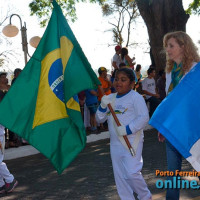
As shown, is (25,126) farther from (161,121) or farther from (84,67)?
(161,121)

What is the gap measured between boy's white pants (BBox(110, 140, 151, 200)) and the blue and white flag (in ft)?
2.35

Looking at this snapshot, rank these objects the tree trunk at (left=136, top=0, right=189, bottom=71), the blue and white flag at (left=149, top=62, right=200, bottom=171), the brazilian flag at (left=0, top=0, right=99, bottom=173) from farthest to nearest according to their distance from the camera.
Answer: the tree trunk at (left=136, top=0, right=189, bottom=71) < the brazilian flag at (left=0, top=0, right=99, bottom=173) < the blue and white flag at (left=149, top=62, right=200, bottom=171)

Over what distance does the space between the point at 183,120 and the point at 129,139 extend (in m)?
0.89

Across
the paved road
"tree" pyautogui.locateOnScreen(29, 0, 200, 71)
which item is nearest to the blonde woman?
the paved road

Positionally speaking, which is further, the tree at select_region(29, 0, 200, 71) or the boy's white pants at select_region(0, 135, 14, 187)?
the tree at select_region(29, 0, 200, 71)

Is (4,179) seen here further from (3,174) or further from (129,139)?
(129,139)

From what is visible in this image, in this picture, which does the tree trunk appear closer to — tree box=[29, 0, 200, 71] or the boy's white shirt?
tree box=[29, 0, 200, 71]

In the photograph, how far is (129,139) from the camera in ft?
17.2

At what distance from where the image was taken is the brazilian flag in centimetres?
540

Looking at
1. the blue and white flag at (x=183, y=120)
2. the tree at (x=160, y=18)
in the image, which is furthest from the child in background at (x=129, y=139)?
the tree at (x=160, y=18)

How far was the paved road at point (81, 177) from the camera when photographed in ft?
20.7

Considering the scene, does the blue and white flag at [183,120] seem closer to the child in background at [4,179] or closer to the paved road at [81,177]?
the paved road at [81,177]

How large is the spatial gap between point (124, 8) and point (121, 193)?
4011 cm

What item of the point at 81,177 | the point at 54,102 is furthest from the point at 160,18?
the point at 54,102
